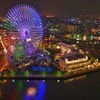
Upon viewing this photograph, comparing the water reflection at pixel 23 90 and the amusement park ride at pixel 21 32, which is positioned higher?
the amusement park ride at pixel 21 32

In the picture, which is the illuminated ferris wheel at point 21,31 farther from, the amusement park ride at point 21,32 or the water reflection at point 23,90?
the water reflection at point 23,90

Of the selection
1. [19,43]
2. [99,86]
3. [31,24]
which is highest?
[31,24]

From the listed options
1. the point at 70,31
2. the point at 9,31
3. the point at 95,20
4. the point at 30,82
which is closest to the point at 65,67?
the point at 30,82

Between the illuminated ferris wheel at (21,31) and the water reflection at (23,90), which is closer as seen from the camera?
the water reflection at (23,90)

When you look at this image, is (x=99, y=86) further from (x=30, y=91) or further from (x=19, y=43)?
(x=19, y=43)

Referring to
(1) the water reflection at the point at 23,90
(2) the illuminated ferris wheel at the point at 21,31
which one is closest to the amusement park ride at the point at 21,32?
(2) the illuminated ferris wheel at the point at 21,31

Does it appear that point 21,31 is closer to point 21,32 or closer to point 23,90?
point 21,32
